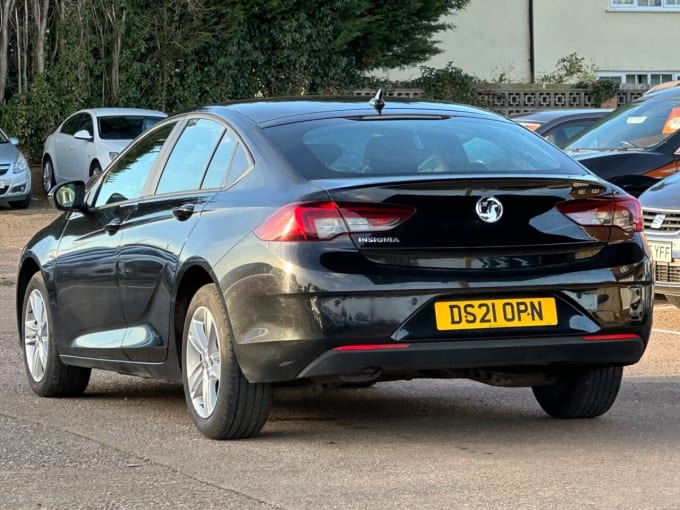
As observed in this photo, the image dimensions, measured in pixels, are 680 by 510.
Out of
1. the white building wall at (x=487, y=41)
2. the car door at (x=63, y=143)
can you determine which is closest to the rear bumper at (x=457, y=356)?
the car door at (x=63, y=143)

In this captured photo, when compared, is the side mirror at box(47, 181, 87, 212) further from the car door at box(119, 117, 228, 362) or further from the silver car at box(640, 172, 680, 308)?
the silver car at box(640, 172, 680, 308)

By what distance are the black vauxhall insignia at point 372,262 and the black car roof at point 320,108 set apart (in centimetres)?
2

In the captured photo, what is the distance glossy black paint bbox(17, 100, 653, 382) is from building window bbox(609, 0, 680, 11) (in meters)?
35.4

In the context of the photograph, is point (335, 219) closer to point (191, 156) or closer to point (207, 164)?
point (207, 164)

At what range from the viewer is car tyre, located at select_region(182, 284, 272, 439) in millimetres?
6441

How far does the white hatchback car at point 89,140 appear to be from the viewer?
1022 inches

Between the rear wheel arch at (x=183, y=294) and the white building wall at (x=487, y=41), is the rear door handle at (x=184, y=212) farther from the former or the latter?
the white building wall at (x=487, y=41)

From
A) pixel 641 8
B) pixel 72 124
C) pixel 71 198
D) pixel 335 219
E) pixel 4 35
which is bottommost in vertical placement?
pixel 641 8

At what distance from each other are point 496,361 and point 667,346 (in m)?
4.23

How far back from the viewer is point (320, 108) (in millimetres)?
7133

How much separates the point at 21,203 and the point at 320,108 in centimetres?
1886

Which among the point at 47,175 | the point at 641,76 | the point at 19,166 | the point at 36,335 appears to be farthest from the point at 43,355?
the point at 641,76

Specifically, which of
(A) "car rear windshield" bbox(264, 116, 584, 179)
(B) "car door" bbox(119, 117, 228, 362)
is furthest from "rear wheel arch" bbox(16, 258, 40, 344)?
(A) "car rear windshield" bbox(264, 116, 584, 179)

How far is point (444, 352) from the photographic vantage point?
241 inches
